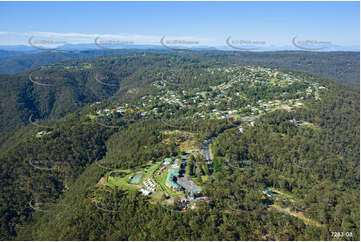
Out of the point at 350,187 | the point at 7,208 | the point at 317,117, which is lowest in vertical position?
the point at 7,208

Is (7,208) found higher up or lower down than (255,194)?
lower down

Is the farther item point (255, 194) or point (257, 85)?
point (257, 85)

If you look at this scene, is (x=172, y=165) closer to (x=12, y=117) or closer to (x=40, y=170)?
(x=40, y=170)

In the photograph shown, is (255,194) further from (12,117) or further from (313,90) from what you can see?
(12,117)

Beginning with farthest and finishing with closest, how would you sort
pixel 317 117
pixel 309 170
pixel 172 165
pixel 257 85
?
1. pixel 257 85
2. pixel 317 117
3. pixel 309 170
4. pixel 172 165

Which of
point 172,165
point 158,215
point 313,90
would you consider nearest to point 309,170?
point 172,165

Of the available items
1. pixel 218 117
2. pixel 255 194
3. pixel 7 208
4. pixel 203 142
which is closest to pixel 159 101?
pixel 218 117

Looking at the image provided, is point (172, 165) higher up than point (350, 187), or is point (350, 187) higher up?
point (172, 165)

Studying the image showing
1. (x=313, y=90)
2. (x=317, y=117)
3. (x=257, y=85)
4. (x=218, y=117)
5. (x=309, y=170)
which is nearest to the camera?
(x=309, y=170)

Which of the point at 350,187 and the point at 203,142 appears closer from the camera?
the point at 350,187
